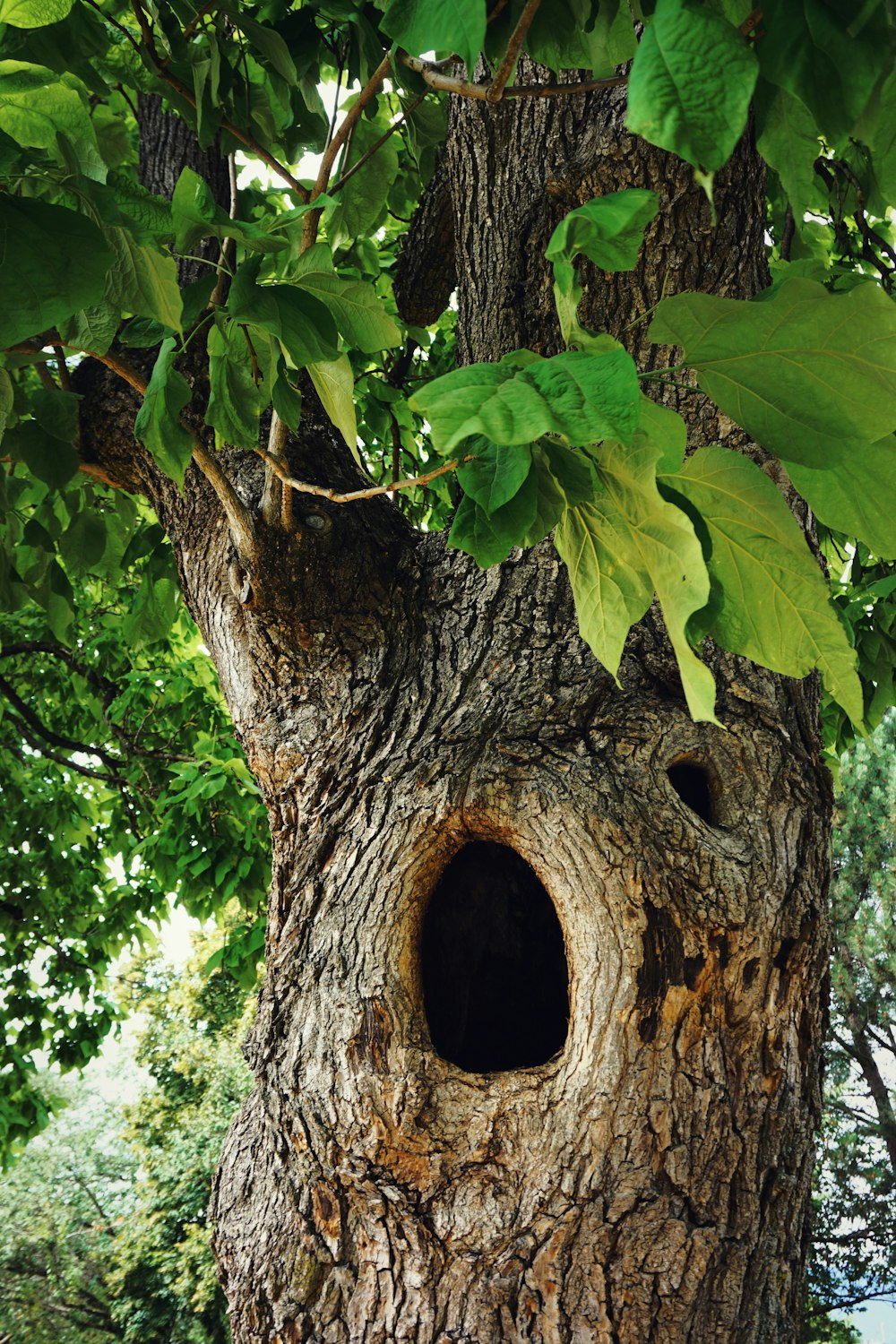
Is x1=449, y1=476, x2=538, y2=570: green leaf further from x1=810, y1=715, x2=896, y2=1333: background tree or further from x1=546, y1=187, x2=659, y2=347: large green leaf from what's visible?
x1=810, y1=715, x2=896, y2=1333: background tree

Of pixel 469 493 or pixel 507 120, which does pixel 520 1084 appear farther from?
pixel 507 120

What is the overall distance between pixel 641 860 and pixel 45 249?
1137 mm

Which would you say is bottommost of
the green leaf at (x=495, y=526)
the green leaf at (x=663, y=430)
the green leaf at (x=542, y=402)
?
the green leaf at (x=542, y=402)

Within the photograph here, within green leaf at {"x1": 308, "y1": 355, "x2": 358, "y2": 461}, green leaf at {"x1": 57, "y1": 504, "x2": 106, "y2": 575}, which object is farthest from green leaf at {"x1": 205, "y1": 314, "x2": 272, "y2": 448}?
green leaf at {"x1": 57, "y1": 504, "x2": 106, "y2": 575}

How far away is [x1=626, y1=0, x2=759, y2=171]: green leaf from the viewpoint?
1.79 feet

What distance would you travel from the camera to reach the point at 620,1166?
1408 mm

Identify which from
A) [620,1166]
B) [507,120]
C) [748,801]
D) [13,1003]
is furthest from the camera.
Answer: [13,1003]

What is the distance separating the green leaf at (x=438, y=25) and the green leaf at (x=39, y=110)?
0.35m

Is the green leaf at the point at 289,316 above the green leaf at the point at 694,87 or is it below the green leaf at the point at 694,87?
above

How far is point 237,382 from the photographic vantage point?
1244 millimetres

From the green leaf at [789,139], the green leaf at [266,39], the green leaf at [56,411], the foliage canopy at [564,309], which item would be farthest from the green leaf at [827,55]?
the green leaf at [56,411]

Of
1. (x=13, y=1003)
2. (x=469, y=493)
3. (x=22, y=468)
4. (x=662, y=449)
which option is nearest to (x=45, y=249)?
(x=469, y=493)

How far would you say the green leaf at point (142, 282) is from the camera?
0.91m

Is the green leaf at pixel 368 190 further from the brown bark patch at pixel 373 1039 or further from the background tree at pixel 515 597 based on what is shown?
the brown bark patch at pixel 373 1039
